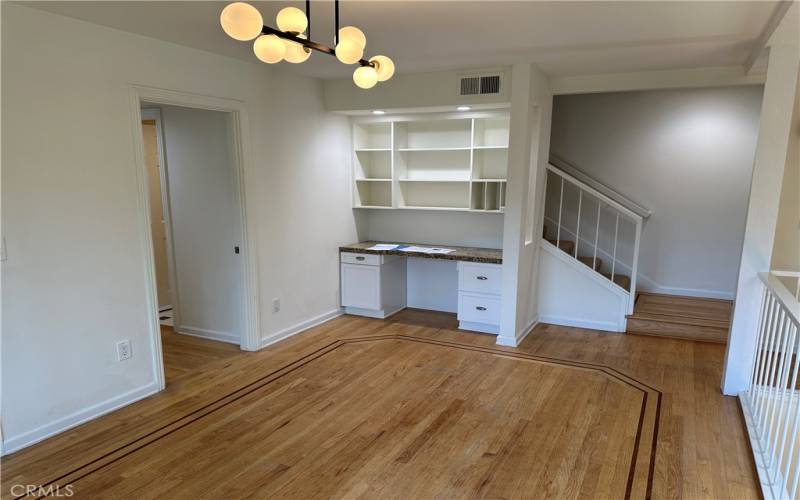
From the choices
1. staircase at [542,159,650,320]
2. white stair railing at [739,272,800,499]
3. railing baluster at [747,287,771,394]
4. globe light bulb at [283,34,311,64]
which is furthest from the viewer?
staircase at [542,159,650,320]

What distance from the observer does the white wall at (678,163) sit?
5145 mm

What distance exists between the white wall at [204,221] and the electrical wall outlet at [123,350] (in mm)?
1047

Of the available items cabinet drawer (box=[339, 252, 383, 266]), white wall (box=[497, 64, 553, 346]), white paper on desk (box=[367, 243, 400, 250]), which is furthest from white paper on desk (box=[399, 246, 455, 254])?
white wall (box=[497, 64, 553, 346])

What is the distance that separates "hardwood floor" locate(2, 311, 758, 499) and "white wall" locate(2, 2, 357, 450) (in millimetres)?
301

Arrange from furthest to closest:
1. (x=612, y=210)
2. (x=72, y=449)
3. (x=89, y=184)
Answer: (x=612, y=210)
(x=89, y=184)
(x=72, y=449)

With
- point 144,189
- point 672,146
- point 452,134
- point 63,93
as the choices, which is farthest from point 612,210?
point 63,93

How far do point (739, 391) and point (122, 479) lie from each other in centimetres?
392

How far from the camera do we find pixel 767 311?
3066 millimetres

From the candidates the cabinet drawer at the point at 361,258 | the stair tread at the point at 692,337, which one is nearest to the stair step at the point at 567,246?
the stair tread at the point at 692,337

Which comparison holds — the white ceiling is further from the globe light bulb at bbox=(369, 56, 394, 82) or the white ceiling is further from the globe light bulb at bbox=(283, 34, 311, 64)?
the globe light bulb at bbox=(283, 34, 311, 64)

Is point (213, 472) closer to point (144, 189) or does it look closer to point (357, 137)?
point (144, 189)

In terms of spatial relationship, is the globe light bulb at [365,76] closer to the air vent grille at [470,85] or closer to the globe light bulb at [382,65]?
the globe light bulb at [382,65]

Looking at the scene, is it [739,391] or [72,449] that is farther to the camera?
[739,391]

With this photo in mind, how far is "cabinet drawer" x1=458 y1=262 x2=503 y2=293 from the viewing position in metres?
4.53
